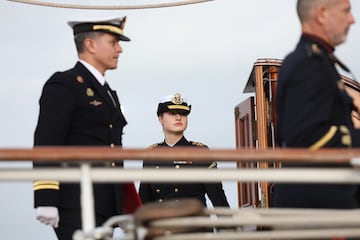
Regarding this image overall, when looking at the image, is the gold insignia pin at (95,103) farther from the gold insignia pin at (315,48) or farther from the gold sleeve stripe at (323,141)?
the gold sleeve stripe at (323,141)

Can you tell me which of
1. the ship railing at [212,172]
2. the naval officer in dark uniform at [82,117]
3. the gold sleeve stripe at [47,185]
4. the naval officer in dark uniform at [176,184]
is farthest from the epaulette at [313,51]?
the naval officer in dark uniform at [176,184]

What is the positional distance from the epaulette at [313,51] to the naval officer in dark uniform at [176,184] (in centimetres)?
405

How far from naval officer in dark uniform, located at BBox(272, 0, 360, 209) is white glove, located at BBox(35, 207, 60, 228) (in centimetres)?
135

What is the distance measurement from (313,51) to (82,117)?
1662mm

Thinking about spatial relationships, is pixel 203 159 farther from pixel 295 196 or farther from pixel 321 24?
pixel 321 24

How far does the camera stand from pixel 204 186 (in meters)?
8.84

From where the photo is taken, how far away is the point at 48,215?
18.6ft

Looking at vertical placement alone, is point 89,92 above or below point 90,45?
below

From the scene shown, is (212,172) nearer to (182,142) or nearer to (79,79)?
(79,79)

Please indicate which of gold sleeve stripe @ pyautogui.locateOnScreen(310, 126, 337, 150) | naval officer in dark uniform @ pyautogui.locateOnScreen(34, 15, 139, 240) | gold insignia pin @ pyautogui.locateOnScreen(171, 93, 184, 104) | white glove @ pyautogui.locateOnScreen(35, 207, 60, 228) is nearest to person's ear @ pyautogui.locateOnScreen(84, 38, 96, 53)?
naval officer in dark uniform @ pyautogui.locateOnScreen(34, 15, 139, 240)

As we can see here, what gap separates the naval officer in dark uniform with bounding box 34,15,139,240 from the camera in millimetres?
5707

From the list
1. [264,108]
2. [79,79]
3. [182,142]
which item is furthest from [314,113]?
[264,108]

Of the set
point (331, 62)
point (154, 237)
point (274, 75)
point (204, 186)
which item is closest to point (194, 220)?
point (154, 237)

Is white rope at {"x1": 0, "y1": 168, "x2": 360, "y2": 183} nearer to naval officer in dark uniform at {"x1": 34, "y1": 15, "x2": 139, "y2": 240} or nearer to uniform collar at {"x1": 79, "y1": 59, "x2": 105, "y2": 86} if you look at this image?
naval officer in dark uniform at {"x1": 34, "y1": 15, "x2": 139, "y2": 240}
